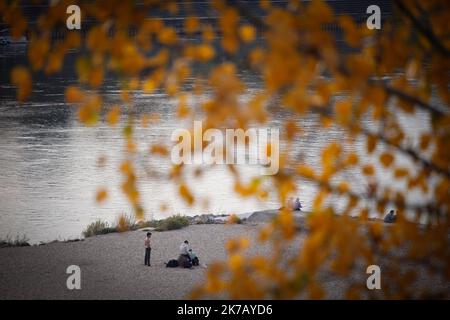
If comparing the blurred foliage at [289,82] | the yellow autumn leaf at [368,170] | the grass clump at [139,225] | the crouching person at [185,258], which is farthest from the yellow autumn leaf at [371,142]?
the grass clump at [139,225]

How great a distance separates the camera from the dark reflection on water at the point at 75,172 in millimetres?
16031

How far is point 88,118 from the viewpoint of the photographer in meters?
2.43

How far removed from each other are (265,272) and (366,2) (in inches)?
1673

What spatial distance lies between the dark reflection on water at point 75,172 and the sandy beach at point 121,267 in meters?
1.34

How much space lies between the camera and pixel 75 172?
19984mm

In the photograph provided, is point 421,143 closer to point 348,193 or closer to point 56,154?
point 348,193

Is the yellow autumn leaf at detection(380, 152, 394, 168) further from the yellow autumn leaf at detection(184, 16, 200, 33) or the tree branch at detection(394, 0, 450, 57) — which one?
the yellow autumn leaf at detection(184, 16, 200, 33)

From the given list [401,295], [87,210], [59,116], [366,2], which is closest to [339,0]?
[366,2]

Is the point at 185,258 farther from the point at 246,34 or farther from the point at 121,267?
the point at 246,34

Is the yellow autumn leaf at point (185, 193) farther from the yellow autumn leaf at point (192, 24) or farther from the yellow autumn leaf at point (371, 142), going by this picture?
the yellow autumn leaf at point (371, 142)

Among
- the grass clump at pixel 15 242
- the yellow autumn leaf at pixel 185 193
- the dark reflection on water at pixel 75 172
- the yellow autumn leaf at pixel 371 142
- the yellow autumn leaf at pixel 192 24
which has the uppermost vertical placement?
the dark reflection on water at pixel 75 172

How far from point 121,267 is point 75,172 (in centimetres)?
921

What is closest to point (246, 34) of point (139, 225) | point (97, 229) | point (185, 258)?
point (185, 258)
